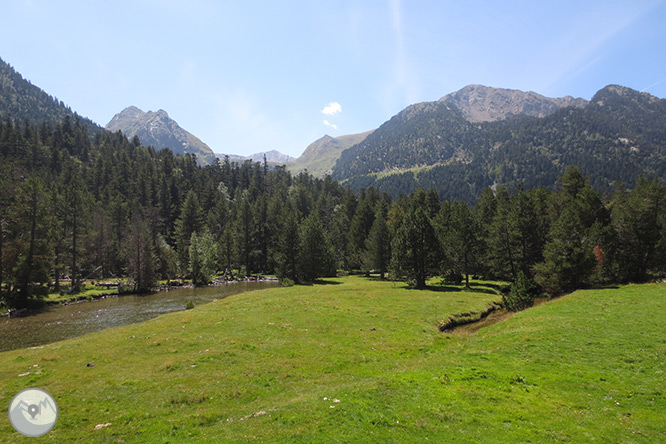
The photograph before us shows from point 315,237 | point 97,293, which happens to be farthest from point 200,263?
point 315,237

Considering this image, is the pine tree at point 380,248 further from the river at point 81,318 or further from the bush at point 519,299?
the bush at point 519,299

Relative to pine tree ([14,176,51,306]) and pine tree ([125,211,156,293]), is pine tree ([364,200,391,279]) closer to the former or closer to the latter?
pine tree ([125,211,156,293])

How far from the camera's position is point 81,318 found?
43406mm

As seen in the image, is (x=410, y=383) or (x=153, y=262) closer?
(x=410, y=383)

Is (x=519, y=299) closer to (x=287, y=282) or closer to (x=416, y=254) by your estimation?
(x=416, y=254)

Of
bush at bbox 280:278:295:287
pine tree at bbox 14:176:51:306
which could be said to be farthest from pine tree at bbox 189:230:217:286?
pine tree at bbox 14:176:51:306

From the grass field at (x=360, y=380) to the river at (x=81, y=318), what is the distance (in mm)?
10772

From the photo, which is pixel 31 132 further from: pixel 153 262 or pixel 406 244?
pixel 406 244

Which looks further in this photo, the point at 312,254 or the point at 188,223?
the point at 188,223

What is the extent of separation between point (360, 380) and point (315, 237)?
63.0 m

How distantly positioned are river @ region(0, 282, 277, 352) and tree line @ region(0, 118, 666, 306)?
9.47m

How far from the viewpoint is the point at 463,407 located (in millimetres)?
13297

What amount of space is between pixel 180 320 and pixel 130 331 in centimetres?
469

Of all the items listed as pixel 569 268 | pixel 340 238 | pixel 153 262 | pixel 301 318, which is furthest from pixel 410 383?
pixel 340 238
